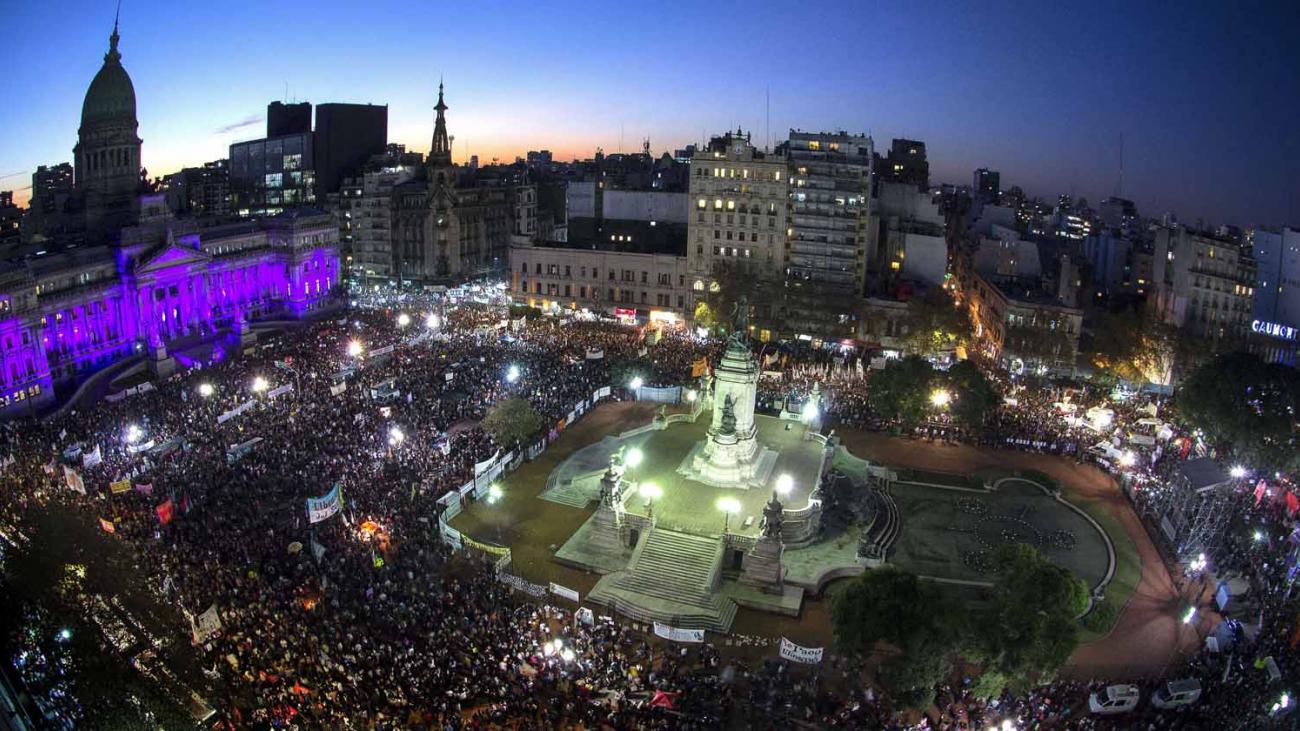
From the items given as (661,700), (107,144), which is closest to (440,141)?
(107,144)

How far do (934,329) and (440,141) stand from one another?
195 feet

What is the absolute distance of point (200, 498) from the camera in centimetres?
3766

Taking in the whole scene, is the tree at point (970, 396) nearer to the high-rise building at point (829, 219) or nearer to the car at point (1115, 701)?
the car at point (1115, 701)

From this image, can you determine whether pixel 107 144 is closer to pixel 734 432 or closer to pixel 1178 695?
pixel 734 432

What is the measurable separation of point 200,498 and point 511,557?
13512 millimetres

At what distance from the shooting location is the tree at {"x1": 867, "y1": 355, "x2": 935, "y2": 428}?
49.5 m

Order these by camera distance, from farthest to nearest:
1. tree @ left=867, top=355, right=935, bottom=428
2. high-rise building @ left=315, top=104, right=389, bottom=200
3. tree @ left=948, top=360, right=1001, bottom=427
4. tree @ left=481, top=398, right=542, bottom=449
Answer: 1. high-rise building @ left=315, top=104, right=389, bottom=200
2. tree @ left=867, top=355, right=935, bottom=428
3. tree @ left=948, top=360, right=1001, bottom=427
4. tree @ left=481, top=398, right=542, bottom=449

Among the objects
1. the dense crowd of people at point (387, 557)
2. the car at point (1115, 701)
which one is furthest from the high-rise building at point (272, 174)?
the car at point (1115, 701)

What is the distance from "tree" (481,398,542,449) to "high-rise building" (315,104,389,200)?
9052 centimetres

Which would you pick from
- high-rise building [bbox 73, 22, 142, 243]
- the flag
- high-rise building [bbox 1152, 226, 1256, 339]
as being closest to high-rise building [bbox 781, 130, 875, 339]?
high-rise building [bbox 1152, 226, 1256, 339]

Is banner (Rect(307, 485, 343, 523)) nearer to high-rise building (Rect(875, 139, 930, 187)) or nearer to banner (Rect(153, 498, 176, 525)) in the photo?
banner (Rect(153, 498, 176, 525))

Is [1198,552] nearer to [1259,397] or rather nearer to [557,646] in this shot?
[1259,397]

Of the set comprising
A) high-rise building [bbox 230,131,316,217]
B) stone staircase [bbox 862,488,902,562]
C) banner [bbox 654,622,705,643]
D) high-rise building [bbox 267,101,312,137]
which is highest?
high-rise building [bbox 267,101,312,137]

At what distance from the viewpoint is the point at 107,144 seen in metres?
89.1
